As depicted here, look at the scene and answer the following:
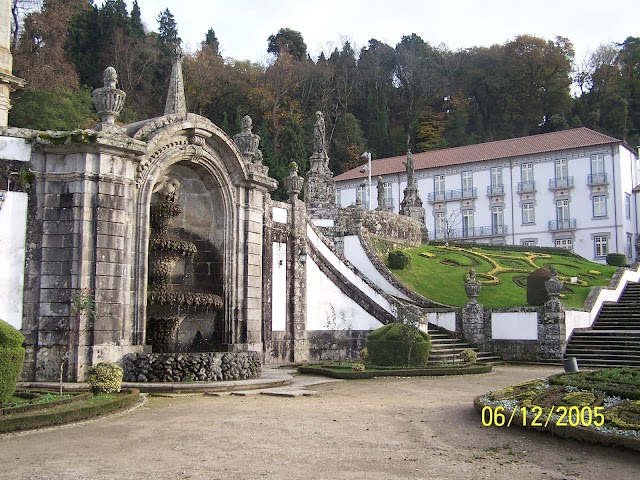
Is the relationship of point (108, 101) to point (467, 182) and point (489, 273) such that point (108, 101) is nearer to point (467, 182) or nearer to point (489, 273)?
point (489, 273)

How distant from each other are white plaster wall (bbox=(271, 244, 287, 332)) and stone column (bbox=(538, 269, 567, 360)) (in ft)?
28.8

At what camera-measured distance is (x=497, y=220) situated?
5844 centimetres

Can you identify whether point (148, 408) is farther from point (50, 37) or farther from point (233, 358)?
point (50, 37)

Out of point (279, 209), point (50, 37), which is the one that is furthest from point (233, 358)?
point (50, 37)

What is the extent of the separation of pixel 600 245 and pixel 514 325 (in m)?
34.3

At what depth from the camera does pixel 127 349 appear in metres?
14.0

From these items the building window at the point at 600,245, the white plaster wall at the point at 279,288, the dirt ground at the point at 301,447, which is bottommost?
the dirt ground at the point at 301,447

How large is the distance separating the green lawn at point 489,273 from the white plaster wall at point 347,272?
4801mm

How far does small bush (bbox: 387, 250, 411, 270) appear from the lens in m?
29.8

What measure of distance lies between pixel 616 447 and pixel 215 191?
11.7 m

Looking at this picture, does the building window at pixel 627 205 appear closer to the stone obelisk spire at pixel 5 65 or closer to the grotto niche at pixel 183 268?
the grotto niche at pixel 183 268

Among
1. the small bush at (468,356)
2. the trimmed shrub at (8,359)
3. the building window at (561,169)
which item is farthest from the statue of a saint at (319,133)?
the building window at (561,169)

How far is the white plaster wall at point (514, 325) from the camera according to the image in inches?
884

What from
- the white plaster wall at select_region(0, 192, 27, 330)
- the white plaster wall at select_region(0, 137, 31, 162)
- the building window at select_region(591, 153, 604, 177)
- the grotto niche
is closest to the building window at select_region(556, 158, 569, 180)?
the building window at select_region(591, 153, 604, 177)
